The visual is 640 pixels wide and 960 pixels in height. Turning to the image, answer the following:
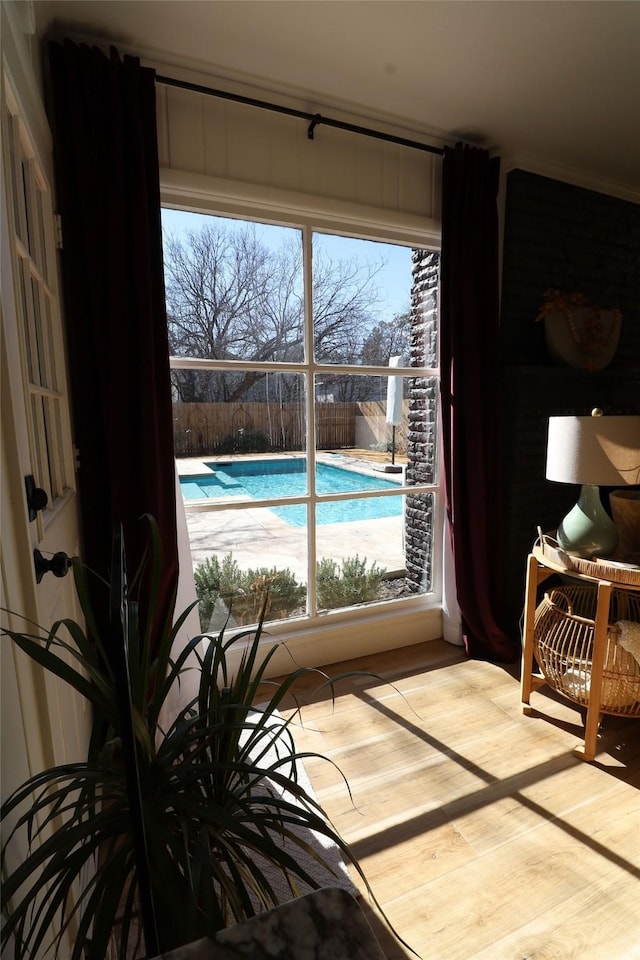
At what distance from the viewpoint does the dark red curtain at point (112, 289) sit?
167cm

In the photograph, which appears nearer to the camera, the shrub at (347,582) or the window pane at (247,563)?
the window pane at (247,563)

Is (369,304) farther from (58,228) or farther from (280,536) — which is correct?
(58,228)

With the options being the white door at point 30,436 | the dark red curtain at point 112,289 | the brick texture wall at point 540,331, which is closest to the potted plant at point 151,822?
the white door at point 30,436

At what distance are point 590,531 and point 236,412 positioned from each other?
154cm

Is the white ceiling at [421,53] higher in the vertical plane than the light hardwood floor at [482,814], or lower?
higher

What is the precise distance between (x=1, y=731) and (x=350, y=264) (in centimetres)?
229

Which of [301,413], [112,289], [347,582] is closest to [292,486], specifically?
[301,413]

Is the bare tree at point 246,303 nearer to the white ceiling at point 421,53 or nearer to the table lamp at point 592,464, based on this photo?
the white ceiling at point 421,53

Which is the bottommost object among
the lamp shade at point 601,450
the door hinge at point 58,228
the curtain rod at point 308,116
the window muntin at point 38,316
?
the lamp shade at point 601,450

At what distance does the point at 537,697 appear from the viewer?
2275 millimetres

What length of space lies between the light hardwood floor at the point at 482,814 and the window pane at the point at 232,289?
1616mm

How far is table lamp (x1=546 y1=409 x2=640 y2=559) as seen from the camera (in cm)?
177

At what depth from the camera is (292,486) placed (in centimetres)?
243

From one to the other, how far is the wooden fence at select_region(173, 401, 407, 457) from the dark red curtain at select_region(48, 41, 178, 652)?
0.85 feet
